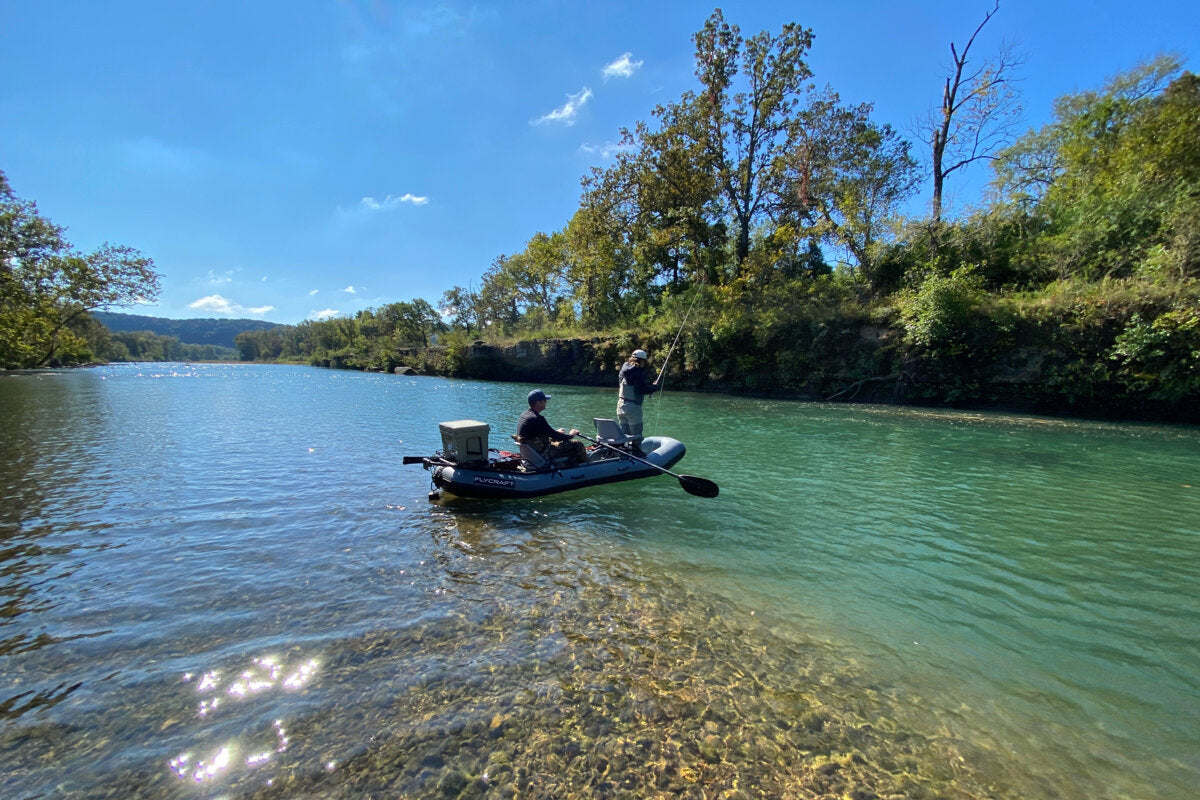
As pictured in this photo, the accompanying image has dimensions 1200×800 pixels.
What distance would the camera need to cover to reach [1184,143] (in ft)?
64.9

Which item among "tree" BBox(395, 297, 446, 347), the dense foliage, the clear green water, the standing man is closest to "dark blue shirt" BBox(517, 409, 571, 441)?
the clear green water

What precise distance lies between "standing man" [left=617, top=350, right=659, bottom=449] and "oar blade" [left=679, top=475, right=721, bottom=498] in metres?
1.72

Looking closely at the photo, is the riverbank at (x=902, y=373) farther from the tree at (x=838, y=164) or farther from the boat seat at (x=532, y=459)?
the boat seat at (x=532, y=459)

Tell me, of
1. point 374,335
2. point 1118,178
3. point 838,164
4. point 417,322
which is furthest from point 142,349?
point 1118,178

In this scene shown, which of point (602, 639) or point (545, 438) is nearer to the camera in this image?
point (602, 639)

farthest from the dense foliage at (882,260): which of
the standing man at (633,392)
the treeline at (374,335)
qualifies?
the treeline at (374,335)

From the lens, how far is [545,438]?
8.13 m

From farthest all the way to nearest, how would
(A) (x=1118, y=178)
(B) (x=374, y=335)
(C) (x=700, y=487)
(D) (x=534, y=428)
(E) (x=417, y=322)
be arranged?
(B) (x=374, y=335) → (E) (x=417, y=322) → (A) (x=1118, y=178) → (D) (x=534, y=428) → (C) (x=700, y=487)

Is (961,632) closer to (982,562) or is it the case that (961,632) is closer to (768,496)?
(982,562)

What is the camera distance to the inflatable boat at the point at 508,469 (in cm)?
777

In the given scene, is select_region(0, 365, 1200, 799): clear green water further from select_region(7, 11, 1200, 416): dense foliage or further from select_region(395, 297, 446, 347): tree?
select_region(395, 297, 446, 347): tree

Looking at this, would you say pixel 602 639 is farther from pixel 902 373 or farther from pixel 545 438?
pixel 902 373

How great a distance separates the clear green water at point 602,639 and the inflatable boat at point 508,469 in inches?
14.0

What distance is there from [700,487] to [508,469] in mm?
3145
